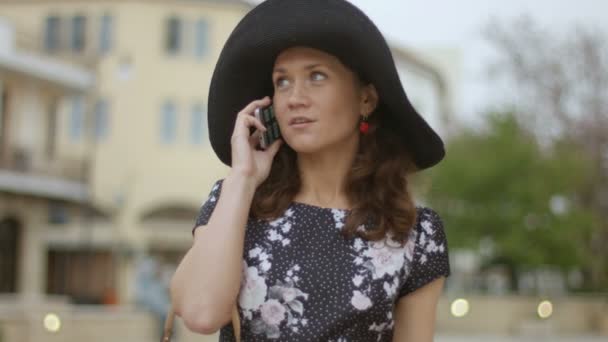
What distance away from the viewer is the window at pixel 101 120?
4144 cm

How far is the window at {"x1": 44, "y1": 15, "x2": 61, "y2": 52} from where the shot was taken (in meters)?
42.1

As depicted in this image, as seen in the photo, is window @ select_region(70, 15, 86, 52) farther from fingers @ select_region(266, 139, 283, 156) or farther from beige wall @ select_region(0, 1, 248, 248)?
fingers @ select_region(266, 139, 283, 156)

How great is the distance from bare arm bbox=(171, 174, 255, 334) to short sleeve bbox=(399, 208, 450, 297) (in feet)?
1.60

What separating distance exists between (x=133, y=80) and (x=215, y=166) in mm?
4513

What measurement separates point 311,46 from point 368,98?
0.26 m

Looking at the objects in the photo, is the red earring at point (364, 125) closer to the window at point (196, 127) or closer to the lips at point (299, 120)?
the lips at point (299, 120)

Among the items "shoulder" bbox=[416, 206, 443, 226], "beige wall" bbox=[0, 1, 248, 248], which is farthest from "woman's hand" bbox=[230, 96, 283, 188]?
"beige wall" bbox=[0, 1, 248, 248]

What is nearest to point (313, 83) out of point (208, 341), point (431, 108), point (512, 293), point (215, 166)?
point (208, 341)

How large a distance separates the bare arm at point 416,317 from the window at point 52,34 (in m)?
40.4

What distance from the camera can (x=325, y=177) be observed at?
2979 millimetres

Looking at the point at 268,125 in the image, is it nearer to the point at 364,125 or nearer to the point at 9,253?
the point at 364,125

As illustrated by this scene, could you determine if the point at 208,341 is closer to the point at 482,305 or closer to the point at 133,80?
the point at 482,305

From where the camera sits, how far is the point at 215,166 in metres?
41.3

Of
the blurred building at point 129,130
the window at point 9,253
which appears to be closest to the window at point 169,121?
the blurred building at point 129,130
